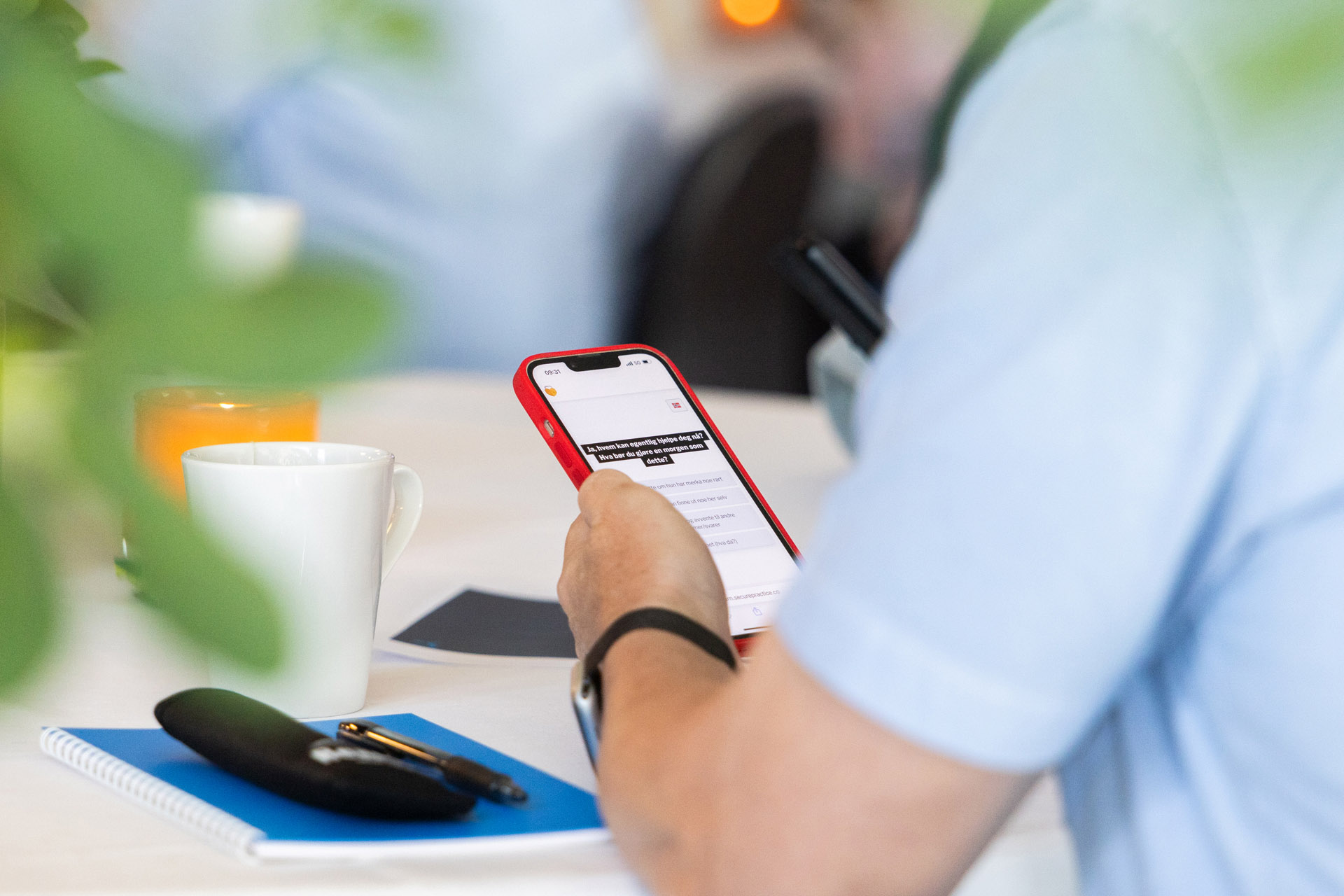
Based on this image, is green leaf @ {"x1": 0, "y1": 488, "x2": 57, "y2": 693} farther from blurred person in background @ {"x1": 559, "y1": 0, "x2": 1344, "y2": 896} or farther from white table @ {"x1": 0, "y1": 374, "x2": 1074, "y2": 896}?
blurred person in background @ {"x1": 559, "y1": 0, "x2": 1344, "y2": 896}

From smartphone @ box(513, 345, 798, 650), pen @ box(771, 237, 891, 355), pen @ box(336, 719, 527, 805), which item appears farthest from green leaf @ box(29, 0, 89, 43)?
pen @ box(771, 237, 891, 355)

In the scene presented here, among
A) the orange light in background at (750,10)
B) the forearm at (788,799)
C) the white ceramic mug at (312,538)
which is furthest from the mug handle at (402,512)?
the orange light in background at (750,10)

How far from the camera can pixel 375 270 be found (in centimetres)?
18

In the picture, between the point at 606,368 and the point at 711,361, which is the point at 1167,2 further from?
the point at 711,361

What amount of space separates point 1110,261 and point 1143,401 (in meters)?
0.04

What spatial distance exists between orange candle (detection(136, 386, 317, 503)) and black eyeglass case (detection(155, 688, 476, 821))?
11.0 inches

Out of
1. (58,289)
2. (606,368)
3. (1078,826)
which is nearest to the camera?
(58,289)

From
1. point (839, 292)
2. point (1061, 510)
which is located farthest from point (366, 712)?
point (839, 292)

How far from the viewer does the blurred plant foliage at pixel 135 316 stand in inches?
6.3

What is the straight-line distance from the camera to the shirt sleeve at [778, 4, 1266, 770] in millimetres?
401

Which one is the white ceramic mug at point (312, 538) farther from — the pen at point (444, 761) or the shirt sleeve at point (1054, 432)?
the shirt sleeve at point (1054, 432)

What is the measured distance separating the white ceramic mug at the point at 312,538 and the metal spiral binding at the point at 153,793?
5 cm

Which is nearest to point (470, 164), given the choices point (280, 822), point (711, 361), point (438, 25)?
point (438, 25)

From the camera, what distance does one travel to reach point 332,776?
49 centimetres
